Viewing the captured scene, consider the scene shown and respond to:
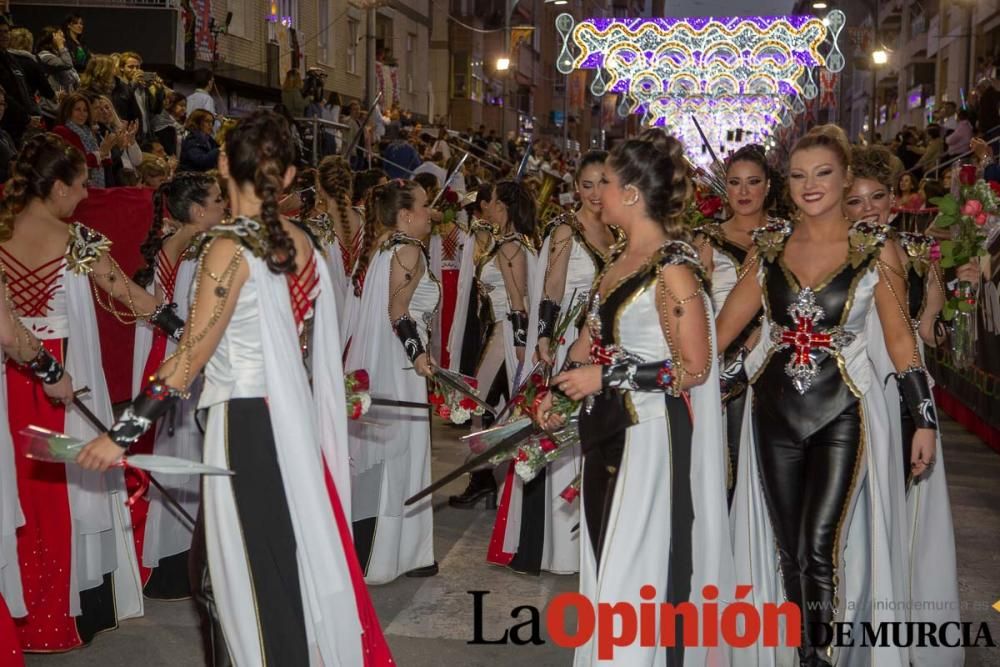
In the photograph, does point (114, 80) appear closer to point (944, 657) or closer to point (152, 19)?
point (152, 19)

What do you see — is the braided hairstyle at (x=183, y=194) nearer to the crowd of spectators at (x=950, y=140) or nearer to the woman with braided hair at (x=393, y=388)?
the woman with braided hair at (x=393, y=388)

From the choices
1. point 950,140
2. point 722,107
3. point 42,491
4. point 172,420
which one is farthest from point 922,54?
point 42,491

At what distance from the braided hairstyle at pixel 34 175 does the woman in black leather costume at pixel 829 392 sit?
2.95 m

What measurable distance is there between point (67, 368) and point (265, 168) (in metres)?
2.07

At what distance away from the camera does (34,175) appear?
493cm

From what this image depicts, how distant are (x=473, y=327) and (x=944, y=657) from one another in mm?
6260

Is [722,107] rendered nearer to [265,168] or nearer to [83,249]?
[83,249]

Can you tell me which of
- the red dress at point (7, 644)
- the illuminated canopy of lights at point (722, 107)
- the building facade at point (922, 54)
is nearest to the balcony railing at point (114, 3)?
the building facade at point (922, 54)

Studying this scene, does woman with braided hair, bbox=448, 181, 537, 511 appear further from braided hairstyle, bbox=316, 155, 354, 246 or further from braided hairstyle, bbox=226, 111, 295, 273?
braided hairstyle, bbox=226, 111, 295, 273

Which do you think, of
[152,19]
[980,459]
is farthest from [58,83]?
[980,459]

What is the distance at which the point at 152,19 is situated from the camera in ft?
56.1

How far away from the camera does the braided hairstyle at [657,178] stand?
3883 millimetres

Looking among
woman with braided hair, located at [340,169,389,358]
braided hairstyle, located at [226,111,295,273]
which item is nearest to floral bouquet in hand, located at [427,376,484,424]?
woman with braided hair, located at [340,169,389,358]

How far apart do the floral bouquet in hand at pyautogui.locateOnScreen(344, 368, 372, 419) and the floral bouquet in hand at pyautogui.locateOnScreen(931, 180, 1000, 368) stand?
100.0 inches
